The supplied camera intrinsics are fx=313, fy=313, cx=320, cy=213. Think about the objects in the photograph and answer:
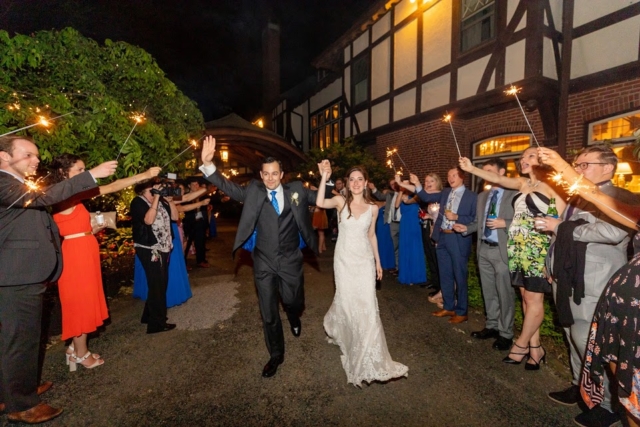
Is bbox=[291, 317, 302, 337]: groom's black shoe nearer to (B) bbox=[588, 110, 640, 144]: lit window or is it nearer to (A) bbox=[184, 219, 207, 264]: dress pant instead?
(A) bbox=[184, 219, 207, 264]: dress pant

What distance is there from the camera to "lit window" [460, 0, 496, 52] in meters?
8.57

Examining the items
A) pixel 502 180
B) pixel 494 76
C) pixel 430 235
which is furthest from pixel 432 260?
pixel 494 76

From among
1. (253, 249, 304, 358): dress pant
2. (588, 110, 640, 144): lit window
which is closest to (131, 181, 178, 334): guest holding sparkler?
(253, 249, 304, 358): dress pant

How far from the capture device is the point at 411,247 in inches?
269

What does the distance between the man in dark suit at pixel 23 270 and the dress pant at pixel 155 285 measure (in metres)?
1.57

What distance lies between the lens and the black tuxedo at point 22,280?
2746 mm

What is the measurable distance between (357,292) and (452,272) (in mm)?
2218

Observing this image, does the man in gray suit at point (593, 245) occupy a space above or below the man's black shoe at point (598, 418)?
above

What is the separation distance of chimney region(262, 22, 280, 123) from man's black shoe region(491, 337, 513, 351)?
84.3 ft

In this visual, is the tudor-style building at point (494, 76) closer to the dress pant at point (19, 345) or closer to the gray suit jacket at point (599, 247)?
the gray suit jacket at point (599, 247)

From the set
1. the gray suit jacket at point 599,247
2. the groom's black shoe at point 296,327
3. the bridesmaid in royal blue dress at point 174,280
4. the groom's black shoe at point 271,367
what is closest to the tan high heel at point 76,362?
the bridesmaid in royal blue dress at point 174,280

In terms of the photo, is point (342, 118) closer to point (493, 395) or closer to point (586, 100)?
point (586, 100)

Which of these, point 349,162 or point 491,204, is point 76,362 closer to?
point 491,204

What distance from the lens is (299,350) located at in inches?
165
